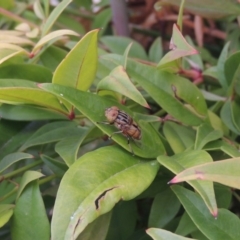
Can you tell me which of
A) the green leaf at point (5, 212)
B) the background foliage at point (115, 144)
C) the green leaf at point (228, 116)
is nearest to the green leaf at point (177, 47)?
the background foliage at point (115, 144)

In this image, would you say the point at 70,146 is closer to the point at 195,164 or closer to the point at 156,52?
the point at 195,164

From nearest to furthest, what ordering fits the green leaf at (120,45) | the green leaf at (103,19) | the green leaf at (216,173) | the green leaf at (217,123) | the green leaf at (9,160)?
the green leaf at (216,173) < the green leaf at (9,160) < the green leaf at (217,123) < the green leaf at (120,45) < the green leaf at (103,19)

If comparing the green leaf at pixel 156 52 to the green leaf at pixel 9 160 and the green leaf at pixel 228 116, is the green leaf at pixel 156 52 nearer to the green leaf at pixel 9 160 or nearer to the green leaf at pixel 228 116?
the green leaf at pixel 228 116

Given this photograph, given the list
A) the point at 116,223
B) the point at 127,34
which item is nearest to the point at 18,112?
the point at 116,223

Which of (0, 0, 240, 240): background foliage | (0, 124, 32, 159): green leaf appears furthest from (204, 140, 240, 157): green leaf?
(0, 124, 32, 159): green leaf

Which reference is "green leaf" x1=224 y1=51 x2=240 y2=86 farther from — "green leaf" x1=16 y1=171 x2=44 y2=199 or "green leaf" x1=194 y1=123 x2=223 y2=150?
"green leaf" x1=16 y1=171 x2=44 y2=199

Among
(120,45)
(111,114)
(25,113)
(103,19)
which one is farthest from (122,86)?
(103,19)

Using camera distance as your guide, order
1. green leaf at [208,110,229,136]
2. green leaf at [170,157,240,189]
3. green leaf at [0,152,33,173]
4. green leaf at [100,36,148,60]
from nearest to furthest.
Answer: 1. green leaf at [170,157,240,189]
2. green leaf at [0,152,33,173]
3. green leaf at [208,110,229,136]
4. green leaf at [100,36,148,60]
